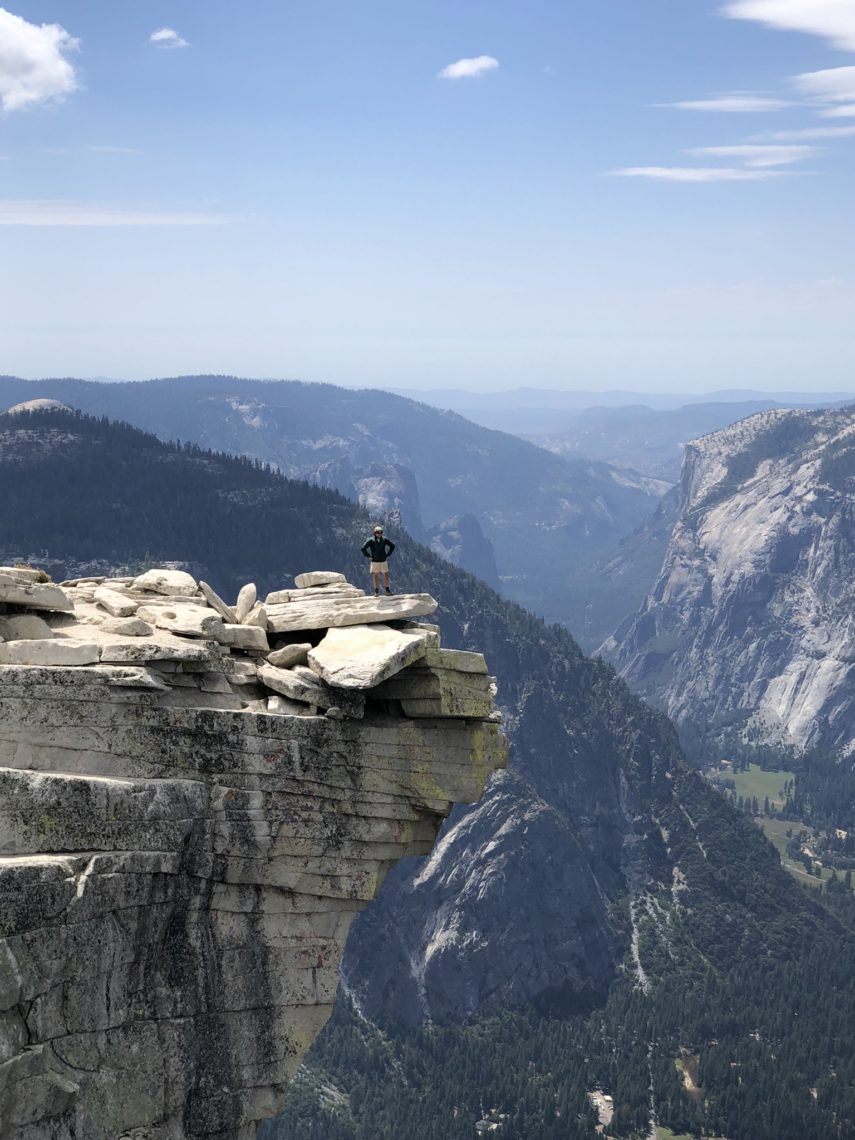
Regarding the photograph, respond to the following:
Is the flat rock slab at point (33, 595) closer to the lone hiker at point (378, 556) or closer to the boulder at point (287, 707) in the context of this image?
the boulder at point (287, 707)

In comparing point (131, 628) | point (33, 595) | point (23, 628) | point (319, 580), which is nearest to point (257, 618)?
point (131, 628)

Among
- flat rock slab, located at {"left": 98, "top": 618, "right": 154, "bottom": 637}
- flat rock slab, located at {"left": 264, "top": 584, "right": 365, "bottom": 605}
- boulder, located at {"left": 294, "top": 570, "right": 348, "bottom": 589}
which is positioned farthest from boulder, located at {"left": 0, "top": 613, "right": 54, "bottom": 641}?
boulder, located at {"left": 294, "top": 570, "right": 348, "bottom": 589}

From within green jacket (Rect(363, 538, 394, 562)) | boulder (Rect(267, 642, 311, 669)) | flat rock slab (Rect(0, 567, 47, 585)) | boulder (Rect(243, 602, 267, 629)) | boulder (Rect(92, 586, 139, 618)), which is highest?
green jacket (Rect(363, 538, 394, 562))

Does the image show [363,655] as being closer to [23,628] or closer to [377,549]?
[23,628]

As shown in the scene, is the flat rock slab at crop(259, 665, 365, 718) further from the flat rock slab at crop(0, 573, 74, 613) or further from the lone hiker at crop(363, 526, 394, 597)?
the lone hiker at crop(363, 526, 394, 597)

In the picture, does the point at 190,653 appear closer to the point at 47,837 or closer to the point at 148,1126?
the point at 47,837

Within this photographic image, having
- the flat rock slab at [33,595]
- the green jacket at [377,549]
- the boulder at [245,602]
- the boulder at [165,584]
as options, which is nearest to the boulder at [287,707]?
the boulder at [245,602]
